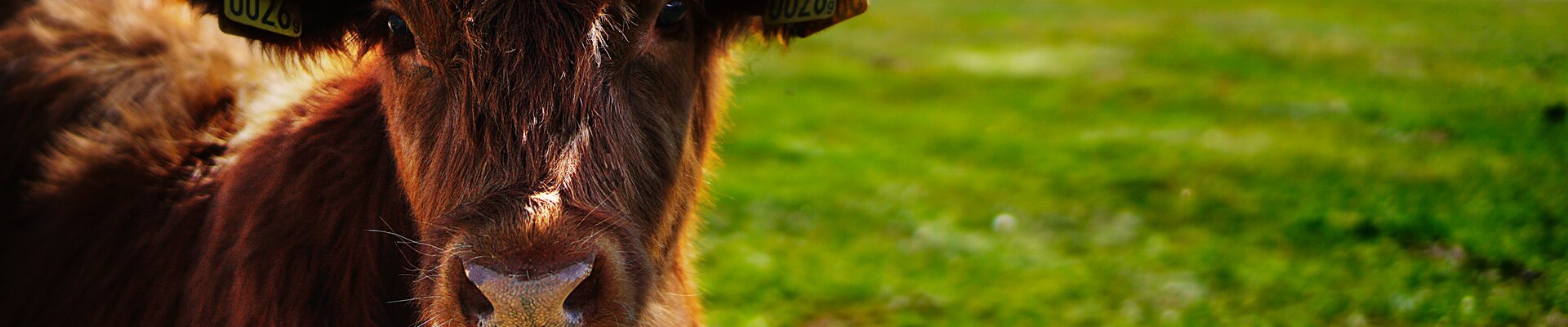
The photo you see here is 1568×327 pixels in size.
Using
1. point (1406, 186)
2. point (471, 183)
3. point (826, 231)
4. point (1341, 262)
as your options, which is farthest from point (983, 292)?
point (471, 183)

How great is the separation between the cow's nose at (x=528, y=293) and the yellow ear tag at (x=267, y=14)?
0.98m

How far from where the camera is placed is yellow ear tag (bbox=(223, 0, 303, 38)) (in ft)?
8.60

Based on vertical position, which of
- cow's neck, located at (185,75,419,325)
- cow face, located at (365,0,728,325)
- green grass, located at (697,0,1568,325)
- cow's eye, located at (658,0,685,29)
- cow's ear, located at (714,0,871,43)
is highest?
green grass, located at (697,0,1568,325)

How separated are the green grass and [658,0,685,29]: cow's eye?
986mm

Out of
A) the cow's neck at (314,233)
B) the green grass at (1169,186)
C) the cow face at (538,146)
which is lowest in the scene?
the cow's neck at (314,233)

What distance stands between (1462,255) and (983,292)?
208 centimetres

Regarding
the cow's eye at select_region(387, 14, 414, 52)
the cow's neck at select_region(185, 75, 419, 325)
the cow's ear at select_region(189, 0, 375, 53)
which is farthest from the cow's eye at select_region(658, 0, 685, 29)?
→ the cow's neck at select_region(185, 75, 419, 325)

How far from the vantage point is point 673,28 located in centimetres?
259

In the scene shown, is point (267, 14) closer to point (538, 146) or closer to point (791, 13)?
point (538, 146)

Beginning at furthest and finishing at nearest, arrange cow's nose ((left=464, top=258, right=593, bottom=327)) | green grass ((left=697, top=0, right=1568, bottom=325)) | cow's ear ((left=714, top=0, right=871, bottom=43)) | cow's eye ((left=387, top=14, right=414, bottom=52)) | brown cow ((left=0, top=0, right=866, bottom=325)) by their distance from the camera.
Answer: green grass ((left=697, top=0, right=1568, bottom=325)) < cow's ear ((left=714, top=0, right=871, bottom=43)) < cow's eye ((left=387, top=14, right=414, bottom=52)) < brown cow ((left=0, top=0, right=866, bottom=325)) < cow's nose ((left=464, top=258, right=593, bottom=327))

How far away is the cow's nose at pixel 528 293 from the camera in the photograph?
199 cm

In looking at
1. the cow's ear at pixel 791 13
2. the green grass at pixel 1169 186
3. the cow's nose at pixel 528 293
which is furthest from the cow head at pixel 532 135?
the green grass at pixel 1169 186

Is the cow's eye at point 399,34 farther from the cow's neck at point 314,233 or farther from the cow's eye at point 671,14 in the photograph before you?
the cow's eye at point 671,14

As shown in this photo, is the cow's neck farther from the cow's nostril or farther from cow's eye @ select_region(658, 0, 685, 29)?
cow's eye @ select_region(658, 0, 685, 29)
